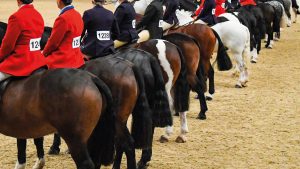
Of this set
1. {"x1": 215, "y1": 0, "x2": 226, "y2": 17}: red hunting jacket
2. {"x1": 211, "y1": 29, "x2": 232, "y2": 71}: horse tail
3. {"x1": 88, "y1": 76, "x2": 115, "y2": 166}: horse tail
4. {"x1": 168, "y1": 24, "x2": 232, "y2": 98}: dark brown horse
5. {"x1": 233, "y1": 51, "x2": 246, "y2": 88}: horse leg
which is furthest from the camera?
{"x1": 215, "y1": 0, "x2": 226, "y2": 17}: red hunting jacket

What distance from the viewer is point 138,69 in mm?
5512

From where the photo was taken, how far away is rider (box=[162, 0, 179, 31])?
9117 mm

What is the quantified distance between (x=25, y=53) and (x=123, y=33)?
2.33 metres

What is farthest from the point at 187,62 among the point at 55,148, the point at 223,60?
the point at 55,148

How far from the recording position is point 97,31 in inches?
241

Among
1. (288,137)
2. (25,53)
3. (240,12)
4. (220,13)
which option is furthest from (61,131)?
(240,12)

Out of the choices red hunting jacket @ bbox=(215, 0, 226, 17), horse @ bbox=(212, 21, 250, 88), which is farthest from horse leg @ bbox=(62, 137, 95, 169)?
red hunting jacket @ bbox=(215, 0, 226, 17)

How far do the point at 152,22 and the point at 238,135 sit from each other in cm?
221

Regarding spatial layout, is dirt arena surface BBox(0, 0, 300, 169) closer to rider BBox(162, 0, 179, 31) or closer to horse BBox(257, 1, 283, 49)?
rider BBox(162, 0, 179, 31)

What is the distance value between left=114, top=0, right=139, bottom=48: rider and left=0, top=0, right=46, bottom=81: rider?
6.91 feet

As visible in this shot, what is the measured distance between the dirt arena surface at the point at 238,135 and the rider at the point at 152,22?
151cm

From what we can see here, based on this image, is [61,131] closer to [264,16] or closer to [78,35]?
[78,35]

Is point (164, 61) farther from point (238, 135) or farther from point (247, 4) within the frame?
point (247, 4)

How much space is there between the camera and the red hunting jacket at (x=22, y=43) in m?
4.86
